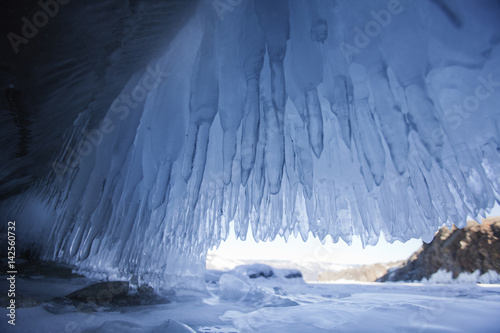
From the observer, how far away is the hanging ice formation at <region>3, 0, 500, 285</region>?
6.79ft

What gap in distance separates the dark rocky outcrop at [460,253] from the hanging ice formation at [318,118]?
12.0 meters

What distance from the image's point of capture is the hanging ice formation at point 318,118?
2.07m

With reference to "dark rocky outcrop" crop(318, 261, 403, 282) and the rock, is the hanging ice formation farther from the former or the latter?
"dark rocky outcrop" crop(318, 261, 403, 282)

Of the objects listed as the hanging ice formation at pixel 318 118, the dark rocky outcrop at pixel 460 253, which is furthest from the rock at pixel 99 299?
the dark rocky outcrop at pixel 460 253

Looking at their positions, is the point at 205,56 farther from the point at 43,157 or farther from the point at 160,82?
the point at 43,157

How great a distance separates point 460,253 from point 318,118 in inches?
627

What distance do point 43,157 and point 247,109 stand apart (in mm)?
4622

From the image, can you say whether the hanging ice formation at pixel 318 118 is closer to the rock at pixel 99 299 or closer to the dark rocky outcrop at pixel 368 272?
the rock at pixel 99 299

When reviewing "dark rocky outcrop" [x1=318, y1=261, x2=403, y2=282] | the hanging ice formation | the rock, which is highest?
the hanging ice formation

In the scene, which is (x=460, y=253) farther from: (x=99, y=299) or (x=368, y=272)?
(x=99, y=299)

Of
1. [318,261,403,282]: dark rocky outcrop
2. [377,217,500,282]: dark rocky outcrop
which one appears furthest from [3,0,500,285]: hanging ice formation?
[318,261,403,282]: dark rocky outcrop

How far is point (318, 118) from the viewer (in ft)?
8.17

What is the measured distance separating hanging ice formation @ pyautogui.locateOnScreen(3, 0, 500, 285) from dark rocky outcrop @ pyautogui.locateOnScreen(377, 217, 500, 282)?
472 inches

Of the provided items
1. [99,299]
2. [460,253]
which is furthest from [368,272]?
[99,299]
